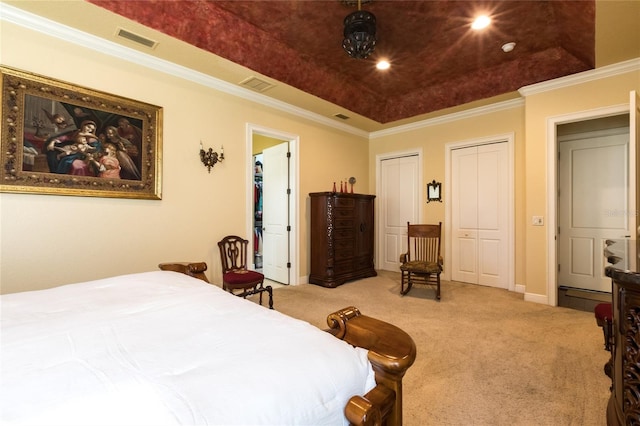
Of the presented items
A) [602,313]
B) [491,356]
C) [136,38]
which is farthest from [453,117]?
[136,38]

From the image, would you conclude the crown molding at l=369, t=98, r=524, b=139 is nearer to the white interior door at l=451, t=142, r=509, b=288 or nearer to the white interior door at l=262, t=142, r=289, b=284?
the white interior door at l=451, t=142, r=509, b=288

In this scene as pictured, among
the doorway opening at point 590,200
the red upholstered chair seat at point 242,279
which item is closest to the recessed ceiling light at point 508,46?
the doorway opening at point 590,200

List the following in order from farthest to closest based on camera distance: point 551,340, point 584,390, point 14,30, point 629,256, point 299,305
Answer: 1. point 299,305
2. point 551,340
3. point 14,30
4. point 584,390
5. point 629,256

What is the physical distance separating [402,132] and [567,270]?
11.2ft

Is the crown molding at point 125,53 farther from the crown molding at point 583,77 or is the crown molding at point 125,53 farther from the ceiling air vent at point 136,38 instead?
the crown molding at point 583,77

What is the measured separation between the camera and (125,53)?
2.87m

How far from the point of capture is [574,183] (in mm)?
4270

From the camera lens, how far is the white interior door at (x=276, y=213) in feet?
15.1

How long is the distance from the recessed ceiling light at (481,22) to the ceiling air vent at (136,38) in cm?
322

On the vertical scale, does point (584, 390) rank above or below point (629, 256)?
below

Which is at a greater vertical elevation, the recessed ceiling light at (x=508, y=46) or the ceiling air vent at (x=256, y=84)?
the recessed ceiling light at (x=508, y=46)

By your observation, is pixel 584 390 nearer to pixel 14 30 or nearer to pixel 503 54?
pixel 503 54

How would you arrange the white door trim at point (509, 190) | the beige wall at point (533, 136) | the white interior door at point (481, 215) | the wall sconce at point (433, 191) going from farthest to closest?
1. the wall sconce at point (433, 191)
2. the white interior door at point (481, 215)
3. the white door trim at point (509, 190)
4. the beige wall at point (533, 136)

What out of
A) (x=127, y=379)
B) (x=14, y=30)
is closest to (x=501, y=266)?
(x=127, y=379)
